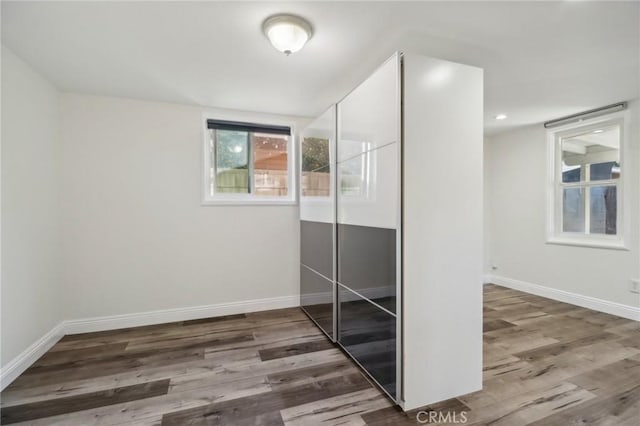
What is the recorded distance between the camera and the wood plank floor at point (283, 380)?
5.87ft

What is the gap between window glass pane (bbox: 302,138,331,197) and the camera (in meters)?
2.85

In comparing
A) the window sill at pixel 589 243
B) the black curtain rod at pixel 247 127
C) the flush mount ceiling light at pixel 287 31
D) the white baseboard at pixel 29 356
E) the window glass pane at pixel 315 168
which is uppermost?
the flush mount ceiling light at pixel 287 31

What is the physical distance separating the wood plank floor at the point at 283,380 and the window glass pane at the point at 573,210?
1.28 metres

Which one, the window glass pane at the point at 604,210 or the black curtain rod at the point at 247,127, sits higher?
the black curtain rod at the point at 247,127

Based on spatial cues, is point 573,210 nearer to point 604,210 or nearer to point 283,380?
point 604,210

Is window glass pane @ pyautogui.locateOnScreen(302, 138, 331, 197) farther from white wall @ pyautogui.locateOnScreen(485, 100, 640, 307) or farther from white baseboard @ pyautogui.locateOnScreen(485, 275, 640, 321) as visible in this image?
white baseboard @ pyautogui.locateOnScreen(485, 275, 640, 321)

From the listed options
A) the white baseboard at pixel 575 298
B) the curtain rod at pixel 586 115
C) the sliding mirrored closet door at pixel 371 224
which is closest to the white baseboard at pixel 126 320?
the sliding mirrored closet door at pixel 371 224

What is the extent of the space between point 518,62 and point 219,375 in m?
3.52

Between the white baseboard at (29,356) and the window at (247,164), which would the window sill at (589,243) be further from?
the white baseboard at (29,356)

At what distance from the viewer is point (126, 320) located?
123 inches

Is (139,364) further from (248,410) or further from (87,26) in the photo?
(87,26)

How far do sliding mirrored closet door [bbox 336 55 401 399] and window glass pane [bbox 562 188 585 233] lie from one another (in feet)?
11.5

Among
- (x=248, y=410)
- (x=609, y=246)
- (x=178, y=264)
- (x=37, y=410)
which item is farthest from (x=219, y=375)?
(x=609, y=246)

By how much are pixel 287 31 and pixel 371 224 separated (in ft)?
4.61
